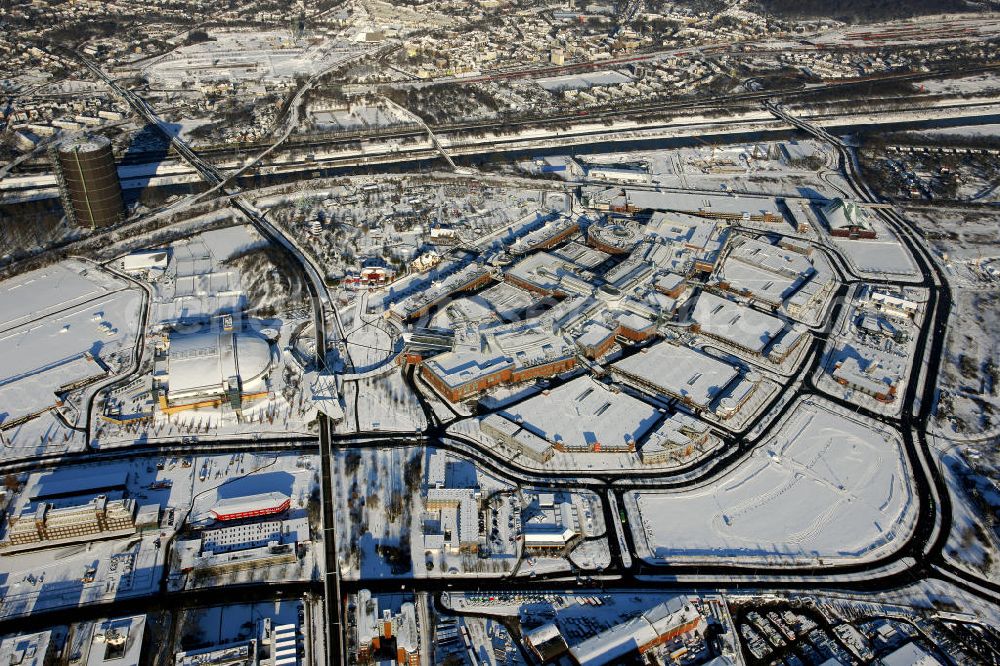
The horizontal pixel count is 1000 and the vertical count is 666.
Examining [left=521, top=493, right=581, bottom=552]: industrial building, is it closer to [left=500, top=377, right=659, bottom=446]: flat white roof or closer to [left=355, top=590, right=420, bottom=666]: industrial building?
[left=500, top=377, right=659, bottom=446]: flat white roof

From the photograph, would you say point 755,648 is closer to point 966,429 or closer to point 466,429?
point 466,429

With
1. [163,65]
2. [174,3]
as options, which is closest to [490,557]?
[163,65]

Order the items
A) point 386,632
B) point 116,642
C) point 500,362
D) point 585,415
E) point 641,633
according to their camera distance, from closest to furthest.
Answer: point 116,642
point 641,633
point 386,632
point 585,415
point 500,362

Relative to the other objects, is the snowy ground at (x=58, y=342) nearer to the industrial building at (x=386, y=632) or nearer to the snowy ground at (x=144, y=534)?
the snowy ground at (x=144, y=534)

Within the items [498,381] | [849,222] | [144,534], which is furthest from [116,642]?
[849,222]

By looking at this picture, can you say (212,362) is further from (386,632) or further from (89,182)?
(89,182)

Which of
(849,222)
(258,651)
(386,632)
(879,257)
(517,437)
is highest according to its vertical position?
(849,222)

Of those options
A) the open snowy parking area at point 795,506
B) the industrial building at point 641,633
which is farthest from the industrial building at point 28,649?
the open snowy parking area at point 795,506
